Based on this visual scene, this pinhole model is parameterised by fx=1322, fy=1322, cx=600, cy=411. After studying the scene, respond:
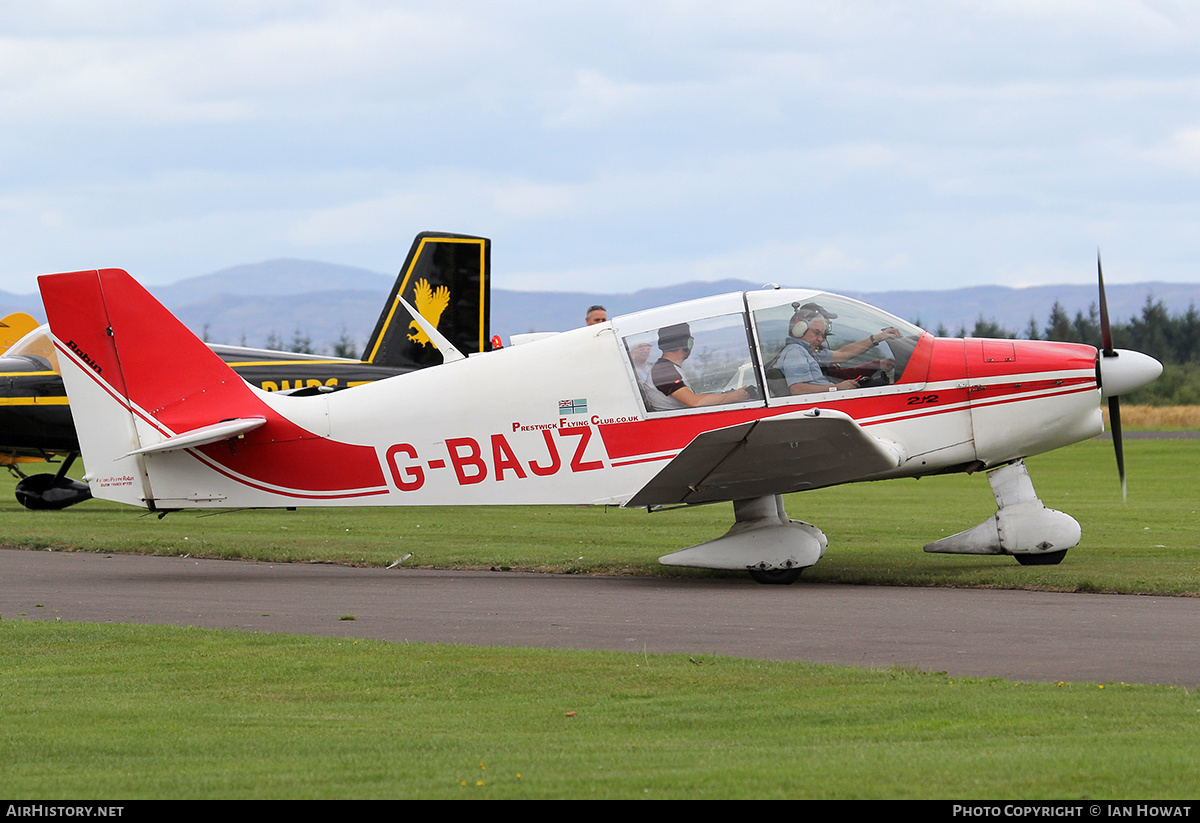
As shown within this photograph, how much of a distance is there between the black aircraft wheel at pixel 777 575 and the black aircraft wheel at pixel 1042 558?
2.23 m

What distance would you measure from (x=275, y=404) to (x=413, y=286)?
855 cm

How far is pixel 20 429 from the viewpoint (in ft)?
67.5

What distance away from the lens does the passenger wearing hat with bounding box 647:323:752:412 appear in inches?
493

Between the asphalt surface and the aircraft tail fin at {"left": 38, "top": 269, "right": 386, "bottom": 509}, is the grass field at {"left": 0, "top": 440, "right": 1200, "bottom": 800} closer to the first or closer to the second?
the asphalt surface

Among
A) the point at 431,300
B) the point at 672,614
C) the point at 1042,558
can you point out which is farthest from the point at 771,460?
the point at 431,300

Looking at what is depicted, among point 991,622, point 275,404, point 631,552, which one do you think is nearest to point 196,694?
point 991,622

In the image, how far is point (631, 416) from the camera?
12.7 m

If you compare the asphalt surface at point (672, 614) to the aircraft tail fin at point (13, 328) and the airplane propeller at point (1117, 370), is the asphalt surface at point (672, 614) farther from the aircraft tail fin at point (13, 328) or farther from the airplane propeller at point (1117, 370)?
the aircraft tail fin at point (13, 328)

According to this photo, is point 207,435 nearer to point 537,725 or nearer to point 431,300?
point 537,725

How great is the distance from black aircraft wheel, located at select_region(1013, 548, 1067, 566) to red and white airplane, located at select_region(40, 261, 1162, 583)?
2cm

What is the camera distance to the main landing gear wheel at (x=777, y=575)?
490 inches

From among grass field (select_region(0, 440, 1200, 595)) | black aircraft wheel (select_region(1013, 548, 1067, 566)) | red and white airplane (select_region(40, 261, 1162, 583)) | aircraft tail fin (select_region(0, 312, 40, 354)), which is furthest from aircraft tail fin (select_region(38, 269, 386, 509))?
aircraft tail fin (select_region(0, 312, 40, 354))

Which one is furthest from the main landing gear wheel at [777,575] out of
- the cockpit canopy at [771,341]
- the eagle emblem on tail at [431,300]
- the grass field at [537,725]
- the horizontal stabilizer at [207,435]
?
the eagle emblem on tail at [431,300]

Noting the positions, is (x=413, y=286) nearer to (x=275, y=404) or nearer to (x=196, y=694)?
(x=275, y=404)
